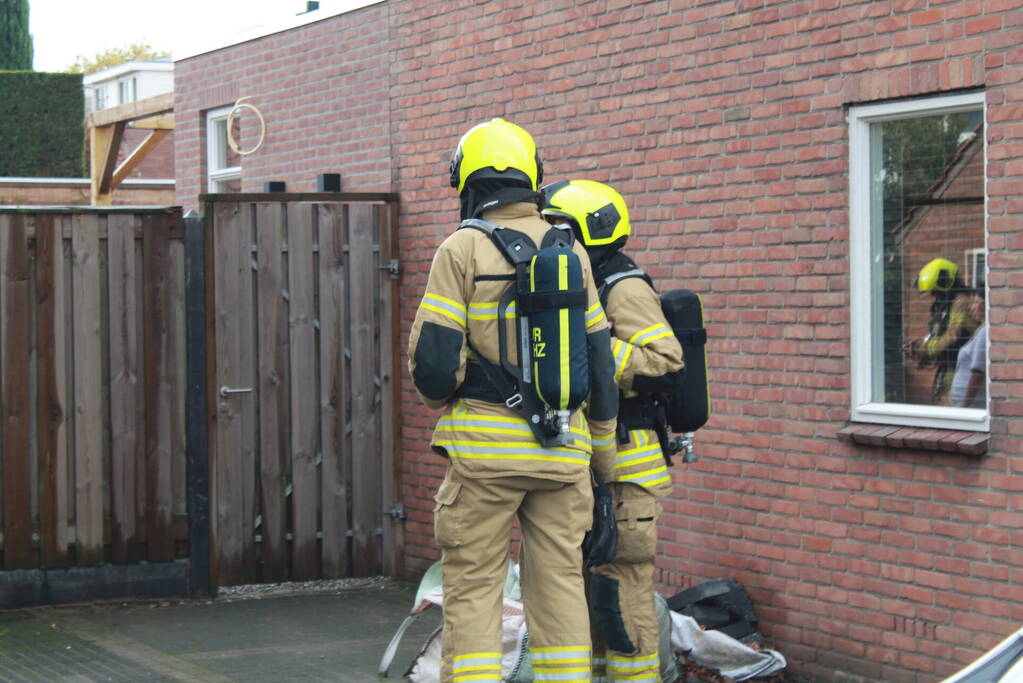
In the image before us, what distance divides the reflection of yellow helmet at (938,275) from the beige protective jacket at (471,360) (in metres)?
1.89

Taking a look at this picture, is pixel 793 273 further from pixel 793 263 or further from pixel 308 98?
pixel 308 98

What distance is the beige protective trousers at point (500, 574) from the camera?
481cm

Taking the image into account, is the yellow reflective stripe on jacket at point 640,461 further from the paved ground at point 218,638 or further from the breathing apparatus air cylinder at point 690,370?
the paved ground at point 218,638

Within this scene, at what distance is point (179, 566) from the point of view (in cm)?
797

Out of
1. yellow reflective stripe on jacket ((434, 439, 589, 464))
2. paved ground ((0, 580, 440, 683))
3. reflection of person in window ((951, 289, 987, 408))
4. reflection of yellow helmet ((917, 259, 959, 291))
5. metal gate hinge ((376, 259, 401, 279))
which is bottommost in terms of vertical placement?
paved ground ((0, 580, 440, 683))

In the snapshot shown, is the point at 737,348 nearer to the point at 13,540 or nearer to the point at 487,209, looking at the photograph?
the point at 487,209

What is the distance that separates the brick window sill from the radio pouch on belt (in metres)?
1.76

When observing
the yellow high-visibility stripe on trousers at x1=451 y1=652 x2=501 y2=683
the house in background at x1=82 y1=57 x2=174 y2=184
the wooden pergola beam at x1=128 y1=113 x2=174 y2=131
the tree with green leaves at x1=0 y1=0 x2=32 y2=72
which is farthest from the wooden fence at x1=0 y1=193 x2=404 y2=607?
the tree with green leaves at x1=0 y1=0 x2=32 y2=72

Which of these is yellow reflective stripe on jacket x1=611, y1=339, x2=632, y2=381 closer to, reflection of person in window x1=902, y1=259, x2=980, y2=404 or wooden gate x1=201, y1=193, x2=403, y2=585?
reflection of person in window x1=902, y1=259, x2=980, y2=404

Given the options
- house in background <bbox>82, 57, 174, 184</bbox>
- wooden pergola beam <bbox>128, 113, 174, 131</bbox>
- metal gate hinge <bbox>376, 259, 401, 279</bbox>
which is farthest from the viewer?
house in background <bbox>82, 57, 174, 184</bbox>

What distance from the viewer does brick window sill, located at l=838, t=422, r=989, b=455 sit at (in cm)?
554

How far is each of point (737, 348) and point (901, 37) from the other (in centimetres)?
171

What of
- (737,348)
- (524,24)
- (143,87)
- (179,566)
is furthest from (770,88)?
(143,87)

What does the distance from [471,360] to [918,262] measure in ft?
7.73
